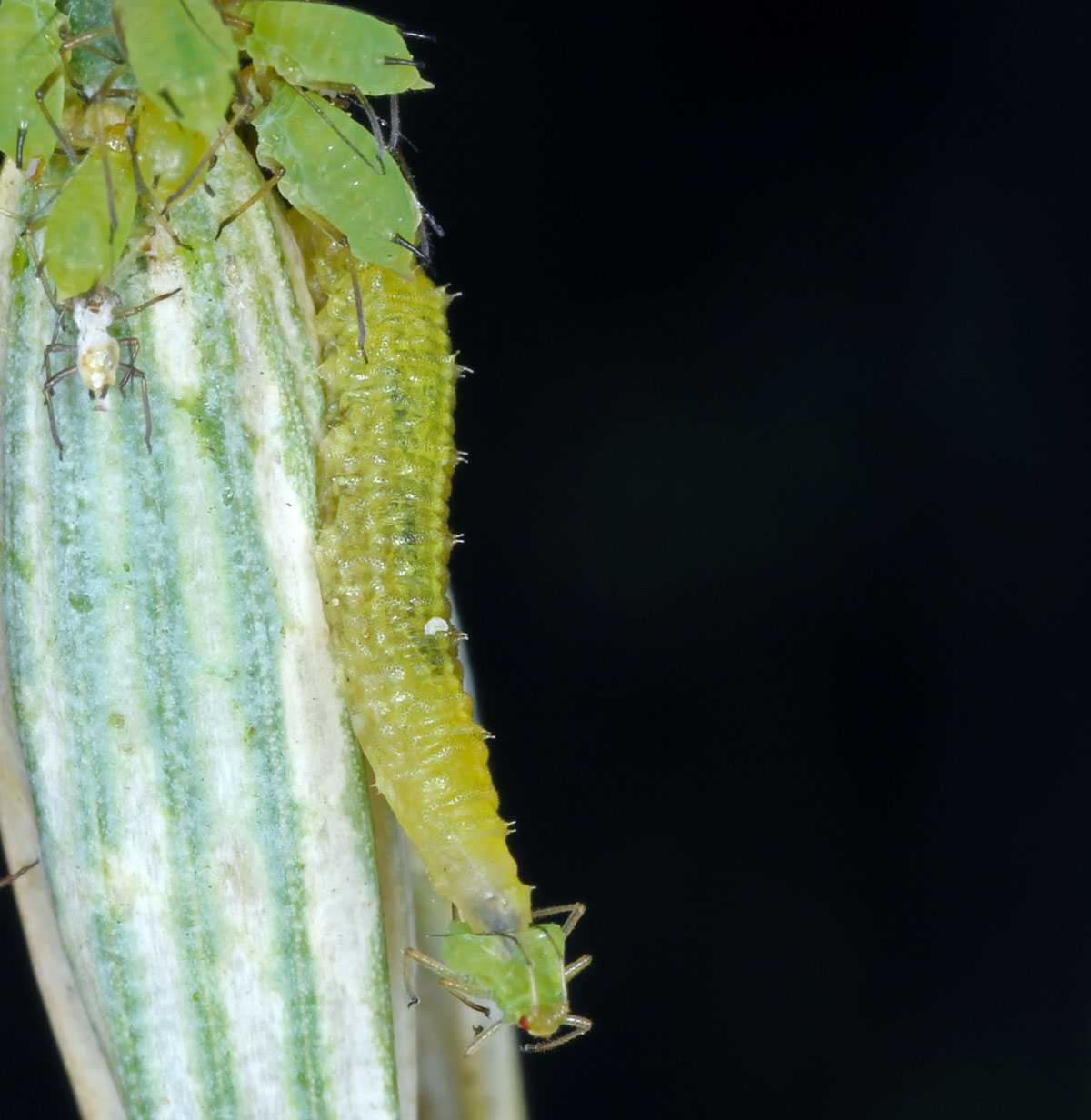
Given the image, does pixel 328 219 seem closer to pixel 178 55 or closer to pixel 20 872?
pixel 178 55

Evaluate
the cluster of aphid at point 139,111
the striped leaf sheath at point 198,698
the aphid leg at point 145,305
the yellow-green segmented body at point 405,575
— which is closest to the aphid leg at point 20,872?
the striped leaf sheath at point 198,698

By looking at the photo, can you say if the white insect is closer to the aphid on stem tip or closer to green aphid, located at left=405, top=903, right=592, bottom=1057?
the aphid on stem tip

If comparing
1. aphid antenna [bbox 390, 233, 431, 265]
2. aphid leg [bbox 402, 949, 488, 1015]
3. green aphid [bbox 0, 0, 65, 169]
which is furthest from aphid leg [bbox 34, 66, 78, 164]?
aphid leg [bbox 402, 949, 488, 1015]

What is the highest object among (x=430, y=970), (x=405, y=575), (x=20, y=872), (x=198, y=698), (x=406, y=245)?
(x=406, y=245)

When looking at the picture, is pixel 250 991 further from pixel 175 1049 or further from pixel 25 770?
pixel 25 770

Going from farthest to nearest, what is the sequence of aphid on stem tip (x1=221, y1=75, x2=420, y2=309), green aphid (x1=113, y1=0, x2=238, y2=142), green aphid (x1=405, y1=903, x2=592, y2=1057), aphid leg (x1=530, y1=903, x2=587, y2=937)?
aphid leg (x1=530, y1=903, x2=587, y2=937) → green aphid (x1=405, y1=903, x2=592, y2=1057) → aphid on stem tip (x1=221, y1=75, x2=420, y2=309) → green aphid (x1=113, y1=0, x2=238, y2=142)

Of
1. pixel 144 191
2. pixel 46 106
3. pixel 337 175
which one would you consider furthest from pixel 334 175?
pixel 46 106

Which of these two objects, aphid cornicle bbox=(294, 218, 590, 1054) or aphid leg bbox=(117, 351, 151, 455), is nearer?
aphid leg bbox=(117, 351, 151, 455)

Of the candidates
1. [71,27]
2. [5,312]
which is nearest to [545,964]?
[5,312]
